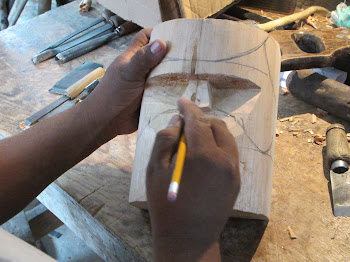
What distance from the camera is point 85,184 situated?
160 cm

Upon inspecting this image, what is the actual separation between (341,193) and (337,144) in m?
0.25

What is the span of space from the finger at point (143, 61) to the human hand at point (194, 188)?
402 millimetres

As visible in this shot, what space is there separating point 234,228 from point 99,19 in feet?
7.09

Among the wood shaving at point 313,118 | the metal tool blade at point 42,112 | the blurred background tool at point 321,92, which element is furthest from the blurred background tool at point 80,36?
the wood shaving at point 313,118

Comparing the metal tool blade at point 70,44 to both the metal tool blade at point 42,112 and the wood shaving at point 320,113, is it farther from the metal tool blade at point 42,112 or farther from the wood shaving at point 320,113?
the wood shaving at point 320,113

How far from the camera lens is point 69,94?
213 cm

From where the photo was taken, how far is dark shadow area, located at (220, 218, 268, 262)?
1290mm

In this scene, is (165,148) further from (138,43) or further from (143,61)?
(138,43)

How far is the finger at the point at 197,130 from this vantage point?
98 centimetres

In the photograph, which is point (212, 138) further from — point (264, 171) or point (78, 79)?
point (78, 79)

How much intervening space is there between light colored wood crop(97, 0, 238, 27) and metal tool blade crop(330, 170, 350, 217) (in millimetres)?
1313

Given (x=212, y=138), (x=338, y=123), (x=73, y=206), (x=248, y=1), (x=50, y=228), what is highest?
(x=212, y=138)

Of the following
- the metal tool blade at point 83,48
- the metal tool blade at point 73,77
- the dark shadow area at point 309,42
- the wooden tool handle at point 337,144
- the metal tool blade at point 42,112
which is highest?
the dark shadow area at point 309,42

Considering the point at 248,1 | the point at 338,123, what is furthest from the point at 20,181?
the point at 248,1
